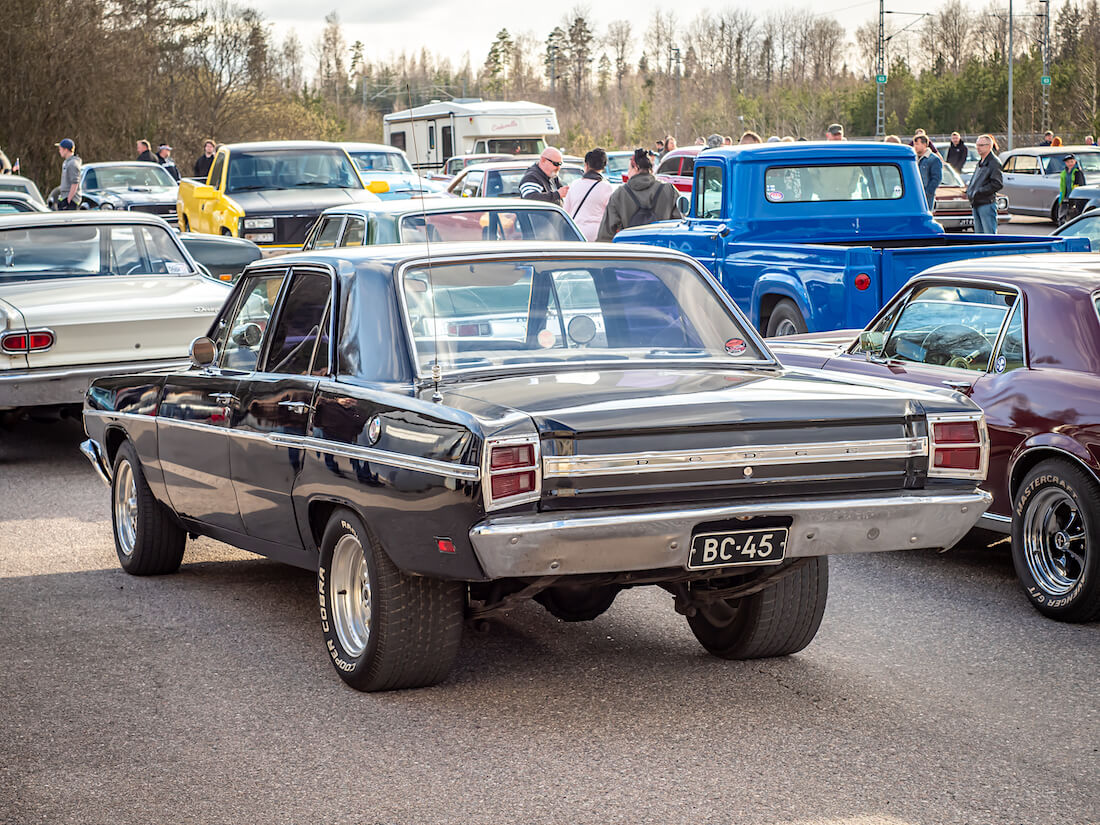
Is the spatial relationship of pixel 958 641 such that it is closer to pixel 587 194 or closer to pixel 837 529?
pixel 837 529

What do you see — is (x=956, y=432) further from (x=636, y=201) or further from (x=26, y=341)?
(x=636, y=201)

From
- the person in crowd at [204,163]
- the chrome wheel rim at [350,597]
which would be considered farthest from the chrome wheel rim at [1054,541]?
the person in crowd at [204,163]

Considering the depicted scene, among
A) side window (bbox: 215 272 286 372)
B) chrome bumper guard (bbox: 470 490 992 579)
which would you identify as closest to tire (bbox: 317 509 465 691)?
chrome bumper guard (bbox: 470 490 992 579)

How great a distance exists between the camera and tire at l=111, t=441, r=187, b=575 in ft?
23.4

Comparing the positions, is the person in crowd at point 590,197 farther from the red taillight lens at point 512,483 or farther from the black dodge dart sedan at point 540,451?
the red taillight lens at point 512,483

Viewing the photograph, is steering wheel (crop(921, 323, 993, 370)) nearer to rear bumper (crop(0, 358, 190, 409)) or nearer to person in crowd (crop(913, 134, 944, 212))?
rear bumper (crop(0, 358, 190, 409))

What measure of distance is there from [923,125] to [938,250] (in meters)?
70.9

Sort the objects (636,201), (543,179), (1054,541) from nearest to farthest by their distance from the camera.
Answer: (1054,541)
(636,201)
(543,179)

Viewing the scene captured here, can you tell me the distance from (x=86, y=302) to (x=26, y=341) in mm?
535

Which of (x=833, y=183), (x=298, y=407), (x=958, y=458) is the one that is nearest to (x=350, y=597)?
(x=298, y=407)

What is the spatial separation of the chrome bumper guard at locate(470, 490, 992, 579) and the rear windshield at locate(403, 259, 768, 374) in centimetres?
98

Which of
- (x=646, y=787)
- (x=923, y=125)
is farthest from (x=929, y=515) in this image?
(x=923, y=125)

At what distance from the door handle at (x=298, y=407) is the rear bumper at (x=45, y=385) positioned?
4527 millimetres

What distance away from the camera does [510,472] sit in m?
4.53
